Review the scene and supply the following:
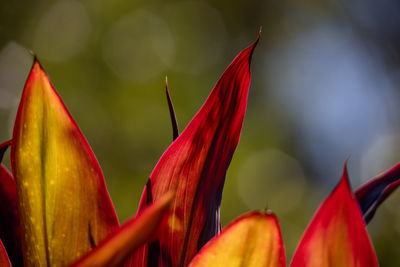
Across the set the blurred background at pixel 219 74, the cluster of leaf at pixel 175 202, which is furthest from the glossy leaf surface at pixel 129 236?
the blurred background at pixel 219 74

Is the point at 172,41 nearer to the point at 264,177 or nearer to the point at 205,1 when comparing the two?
the point at 205,1

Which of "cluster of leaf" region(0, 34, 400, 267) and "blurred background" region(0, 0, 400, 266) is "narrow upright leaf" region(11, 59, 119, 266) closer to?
"cluster of leaf" region(0, 34, 400, 267)

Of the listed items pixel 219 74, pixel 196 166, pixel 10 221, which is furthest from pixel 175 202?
pixel 219 74

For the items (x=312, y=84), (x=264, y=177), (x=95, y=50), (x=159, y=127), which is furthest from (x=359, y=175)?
(x=95, y=50)

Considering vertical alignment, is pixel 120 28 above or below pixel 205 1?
below

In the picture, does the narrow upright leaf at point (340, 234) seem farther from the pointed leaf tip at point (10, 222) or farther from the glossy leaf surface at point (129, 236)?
the pointed leaf tip at point (10, 222)

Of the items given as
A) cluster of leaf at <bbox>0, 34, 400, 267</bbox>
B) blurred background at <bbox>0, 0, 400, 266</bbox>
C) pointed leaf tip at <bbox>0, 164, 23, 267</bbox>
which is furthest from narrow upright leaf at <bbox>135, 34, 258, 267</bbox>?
blurred background at <bbox>0, 0, 400, 266</bbox>
